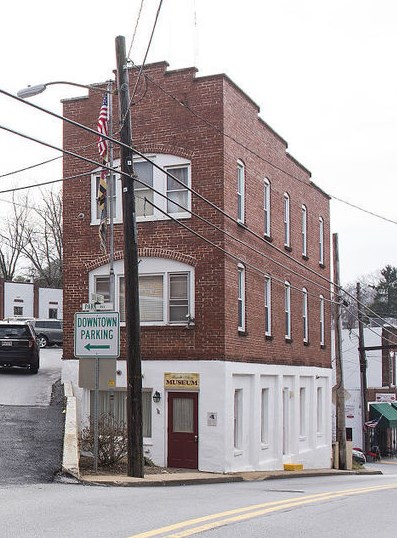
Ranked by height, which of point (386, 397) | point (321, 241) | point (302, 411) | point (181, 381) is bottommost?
point (386, 397)

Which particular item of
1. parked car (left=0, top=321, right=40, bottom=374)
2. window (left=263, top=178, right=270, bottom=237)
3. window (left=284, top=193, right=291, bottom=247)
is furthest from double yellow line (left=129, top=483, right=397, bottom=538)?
parked car (left=0, top=321, right=40, bottom=374)

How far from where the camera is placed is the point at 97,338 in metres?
16.7

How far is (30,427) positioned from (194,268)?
262 inches

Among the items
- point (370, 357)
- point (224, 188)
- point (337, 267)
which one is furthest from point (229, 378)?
point (370, 357)

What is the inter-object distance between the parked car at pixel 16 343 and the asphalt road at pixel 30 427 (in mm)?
576

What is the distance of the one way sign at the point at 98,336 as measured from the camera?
16.6 metres

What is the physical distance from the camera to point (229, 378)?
78.4ft

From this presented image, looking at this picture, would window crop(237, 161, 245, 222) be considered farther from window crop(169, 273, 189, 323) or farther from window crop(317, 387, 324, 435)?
window crop(317, 387, 324, 435)

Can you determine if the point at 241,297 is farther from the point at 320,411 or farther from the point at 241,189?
the point at 320,411

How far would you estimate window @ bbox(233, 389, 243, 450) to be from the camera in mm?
25016

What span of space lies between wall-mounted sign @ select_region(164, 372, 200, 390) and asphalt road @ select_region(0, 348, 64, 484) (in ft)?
9.90

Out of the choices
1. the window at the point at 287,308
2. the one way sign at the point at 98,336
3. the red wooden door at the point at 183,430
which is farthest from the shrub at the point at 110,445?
the window at the point at 287,308

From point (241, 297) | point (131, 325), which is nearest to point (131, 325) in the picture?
point (131, 325)

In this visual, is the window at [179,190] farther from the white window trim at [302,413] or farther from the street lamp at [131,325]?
the white window trim at [302,413]
